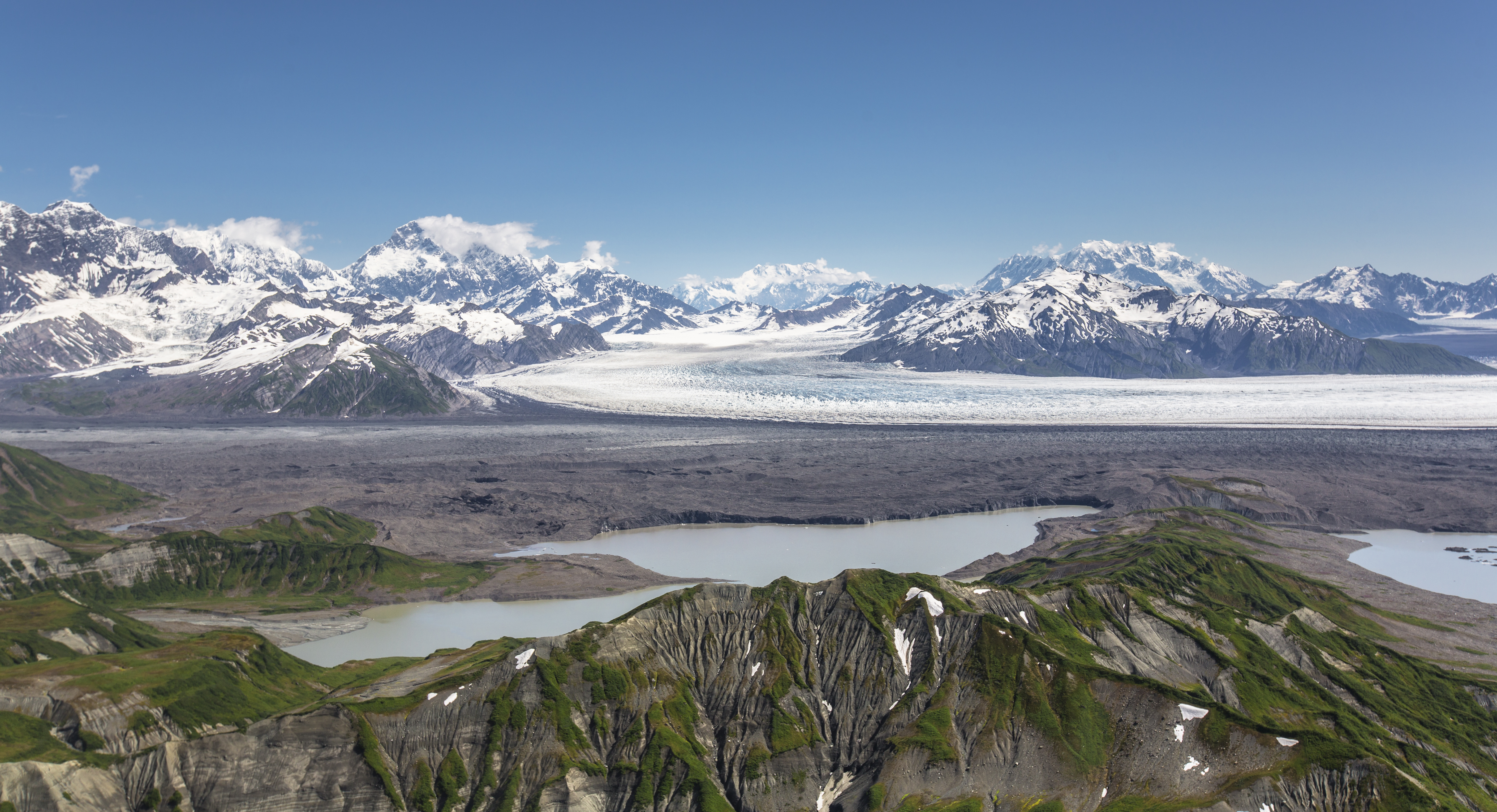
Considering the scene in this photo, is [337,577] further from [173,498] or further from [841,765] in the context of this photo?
[841,765]

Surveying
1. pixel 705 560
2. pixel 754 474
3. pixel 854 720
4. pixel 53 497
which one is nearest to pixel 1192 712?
pixel 854 720

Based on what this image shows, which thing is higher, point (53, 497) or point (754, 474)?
point (53, 497)

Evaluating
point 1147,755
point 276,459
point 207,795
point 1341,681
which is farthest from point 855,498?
→ point 276,459

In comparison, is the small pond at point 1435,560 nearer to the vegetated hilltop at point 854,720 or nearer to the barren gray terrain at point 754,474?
the barren gray terrain at point 754,474

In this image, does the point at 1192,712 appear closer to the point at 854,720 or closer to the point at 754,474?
the point at 854,720

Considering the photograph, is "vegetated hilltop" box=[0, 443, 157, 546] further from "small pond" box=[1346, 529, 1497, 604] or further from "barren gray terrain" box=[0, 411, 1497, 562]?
"small pond" box=[1346, 529, 1497, 604]

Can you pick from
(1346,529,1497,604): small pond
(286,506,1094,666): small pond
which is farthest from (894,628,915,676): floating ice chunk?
(1346,529,1497,604): small pond
